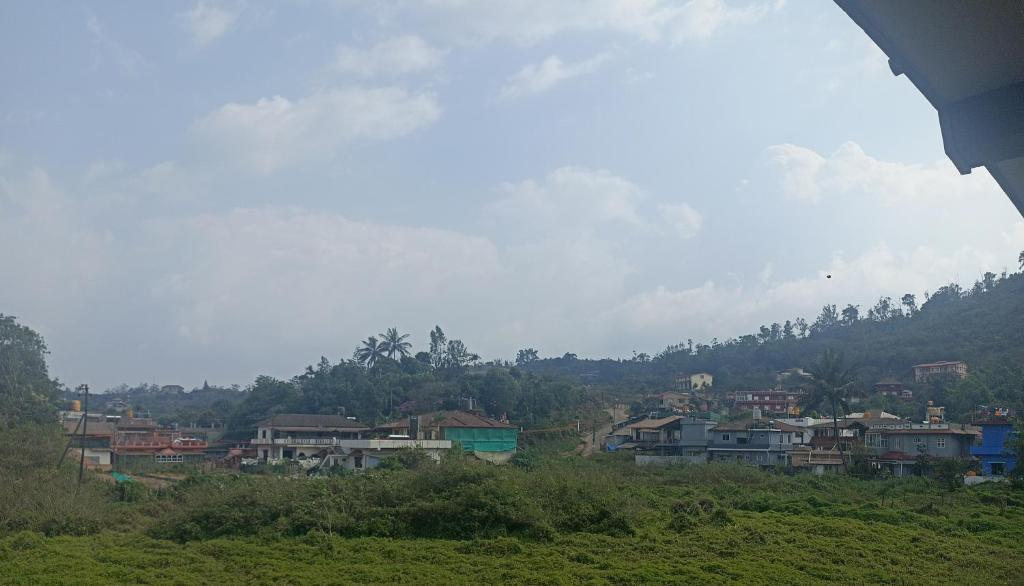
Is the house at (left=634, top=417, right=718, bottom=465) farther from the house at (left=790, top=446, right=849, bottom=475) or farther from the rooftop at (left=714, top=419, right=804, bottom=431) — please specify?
the house at (left=790, top=446, right=849, bottom=475)

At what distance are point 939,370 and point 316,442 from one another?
37.6 m

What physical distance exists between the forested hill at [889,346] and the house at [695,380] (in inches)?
42.0

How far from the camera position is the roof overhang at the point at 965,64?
429 cm

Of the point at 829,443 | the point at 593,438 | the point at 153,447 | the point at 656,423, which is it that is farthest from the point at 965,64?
the point at 153,447

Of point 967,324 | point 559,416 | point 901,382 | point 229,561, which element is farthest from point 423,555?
point 967,324

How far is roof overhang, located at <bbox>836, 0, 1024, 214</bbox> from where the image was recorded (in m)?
4.29

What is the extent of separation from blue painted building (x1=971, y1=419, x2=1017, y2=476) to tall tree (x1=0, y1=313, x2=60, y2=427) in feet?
112

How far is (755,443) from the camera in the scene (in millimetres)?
34594

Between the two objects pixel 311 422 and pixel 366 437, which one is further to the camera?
pixel 311 422

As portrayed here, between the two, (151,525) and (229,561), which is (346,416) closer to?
(151,525)

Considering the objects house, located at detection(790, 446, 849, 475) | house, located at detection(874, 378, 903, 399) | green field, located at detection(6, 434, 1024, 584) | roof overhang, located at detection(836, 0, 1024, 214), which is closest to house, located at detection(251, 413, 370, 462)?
green field, located at detection(6, 434, 1024, 584)

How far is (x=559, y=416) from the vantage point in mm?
48438

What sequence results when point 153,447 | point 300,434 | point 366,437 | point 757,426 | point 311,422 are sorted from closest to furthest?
point 757,426 → point 300,434 → point 366,437 → point 153,447 → point 311,422

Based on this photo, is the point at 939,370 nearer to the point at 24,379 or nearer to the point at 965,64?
the point at 24,379
